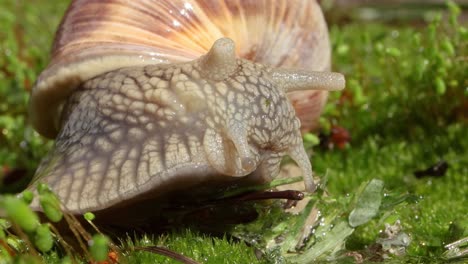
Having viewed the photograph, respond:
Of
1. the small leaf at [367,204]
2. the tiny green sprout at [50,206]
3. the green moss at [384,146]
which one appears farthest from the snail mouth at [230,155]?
the tiny green sprout at [50,206]

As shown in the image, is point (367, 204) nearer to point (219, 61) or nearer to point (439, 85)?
point (219, 61)

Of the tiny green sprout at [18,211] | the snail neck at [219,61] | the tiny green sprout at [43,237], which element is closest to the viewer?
the tiny green sprout at [18,211]

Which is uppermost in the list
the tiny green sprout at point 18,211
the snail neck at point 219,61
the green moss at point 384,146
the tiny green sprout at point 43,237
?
the snail neck at point 219,61

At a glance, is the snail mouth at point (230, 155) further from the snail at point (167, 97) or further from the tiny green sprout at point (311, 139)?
the tiny green sprout at point (311, 139)

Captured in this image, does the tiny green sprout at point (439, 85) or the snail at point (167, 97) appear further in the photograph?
the tiny green sprout at point (439, 85)

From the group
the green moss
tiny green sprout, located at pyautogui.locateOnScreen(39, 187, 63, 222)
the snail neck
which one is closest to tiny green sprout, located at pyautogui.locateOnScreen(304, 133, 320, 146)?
the green moss

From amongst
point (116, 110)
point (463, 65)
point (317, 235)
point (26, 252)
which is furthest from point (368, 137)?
point (26, 252)

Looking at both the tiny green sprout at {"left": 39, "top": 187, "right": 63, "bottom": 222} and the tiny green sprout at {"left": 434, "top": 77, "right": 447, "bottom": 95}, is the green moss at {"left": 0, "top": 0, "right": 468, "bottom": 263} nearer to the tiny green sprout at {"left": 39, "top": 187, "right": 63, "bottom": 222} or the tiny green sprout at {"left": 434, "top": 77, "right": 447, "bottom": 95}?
the tiny green sprout at {"left": 434, "top": 77, "right": 447, "bottom": 95}
